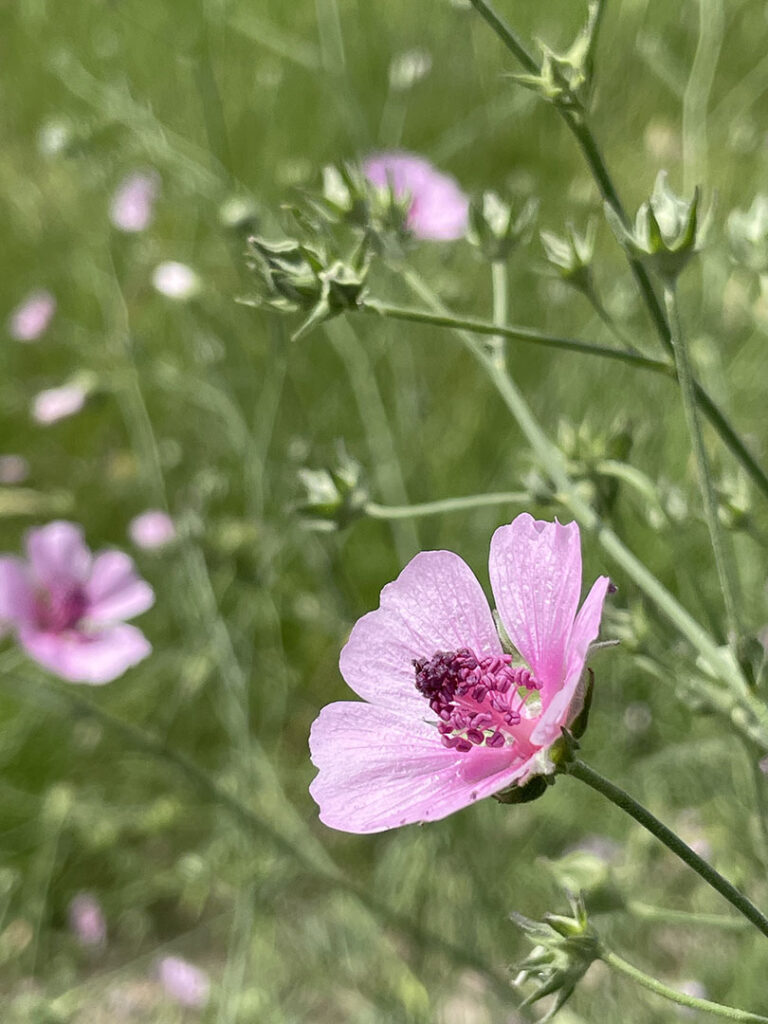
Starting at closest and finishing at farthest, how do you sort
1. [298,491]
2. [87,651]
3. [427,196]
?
1. [298,491]
2. [87,651]
3. [427,196]

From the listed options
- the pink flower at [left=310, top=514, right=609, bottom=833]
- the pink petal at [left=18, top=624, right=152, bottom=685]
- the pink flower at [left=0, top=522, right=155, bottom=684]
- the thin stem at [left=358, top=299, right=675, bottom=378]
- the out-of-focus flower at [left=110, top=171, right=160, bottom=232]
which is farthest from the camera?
the out-of-focus flower at [left=110, top=171, right=160, bottom=232]

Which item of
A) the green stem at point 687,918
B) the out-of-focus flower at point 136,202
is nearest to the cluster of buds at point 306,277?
the green stem at point 687,918

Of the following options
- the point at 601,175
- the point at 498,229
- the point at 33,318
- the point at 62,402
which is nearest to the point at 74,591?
the point at 62,402

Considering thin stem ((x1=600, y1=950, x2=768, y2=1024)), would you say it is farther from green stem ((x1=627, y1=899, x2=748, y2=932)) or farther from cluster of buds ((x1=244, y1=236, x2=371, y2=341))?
cluster of buds ((x1=244, y1=236, x2=371, y2=341))

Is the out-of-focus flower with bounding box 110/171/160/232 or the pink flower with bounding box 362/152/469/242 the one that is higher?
the pink flower with bounding box 362/152/469/242

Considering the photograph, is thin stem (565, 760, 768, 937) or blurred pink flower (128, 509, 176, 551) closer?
thin stem (565, 760, 768, 937)

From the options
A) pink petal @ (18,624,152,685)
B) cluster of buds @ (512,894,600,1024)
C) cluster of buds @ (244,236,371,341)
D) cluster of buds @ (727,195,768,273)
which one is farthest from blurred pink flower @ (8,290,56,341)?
cluster of buds @ (512,894,600,1024)

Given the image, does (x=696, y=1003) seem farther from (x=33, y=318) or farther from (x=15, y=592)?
(x=33, y=318)
